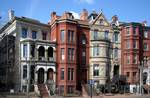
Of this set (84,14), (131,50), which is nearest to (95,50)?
(84,14)

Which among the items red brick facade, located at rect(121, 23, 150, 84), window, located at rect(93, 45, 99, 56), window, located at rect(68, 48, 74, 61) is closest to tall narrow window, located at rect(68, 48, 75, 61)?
window, located at rect(68, 48, 74, 61)

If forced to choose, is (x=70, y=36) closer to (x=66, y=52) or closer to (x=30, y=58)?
(x=66, y=52)

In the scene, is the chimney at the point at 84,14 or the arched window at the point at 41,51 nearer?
the arched window at the point at 41,51

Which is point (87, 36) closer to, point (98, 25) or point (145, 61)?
point (98, 25)

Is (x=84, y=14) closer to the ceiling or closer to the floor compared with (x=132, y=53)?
closer to the ceiling

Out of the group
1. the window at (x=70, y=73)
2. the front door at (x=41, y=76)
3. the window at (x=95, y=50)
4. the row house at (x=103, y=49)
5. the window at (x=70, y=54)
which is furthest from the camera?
the window at (x=95, y=50)

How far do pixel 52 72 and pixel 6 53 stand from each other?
35.2 feet

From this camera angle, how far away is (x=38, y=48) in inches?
2219

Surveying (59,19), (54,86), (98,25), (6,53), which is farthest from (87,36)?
(6,53)

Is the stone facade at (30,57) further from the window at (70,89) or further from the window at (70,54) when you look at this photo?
the window at (70,89)

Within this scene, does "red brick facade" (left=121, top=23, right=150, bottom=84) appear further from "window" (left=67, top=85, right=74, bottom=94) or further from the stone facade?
the stone facade

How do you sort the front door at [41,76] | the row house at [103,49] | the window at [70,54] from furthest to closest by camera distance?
the row house at [103,49]
the window at [70,54]
the front door at [41,76]

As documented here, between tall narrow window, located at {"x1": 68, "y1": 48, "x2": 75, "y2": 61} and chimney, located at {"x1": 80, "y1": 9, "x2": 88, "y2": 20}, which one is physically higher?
chimney, located at {"x1": 80, "y1": 9, "x2": 88, "y2": 20}

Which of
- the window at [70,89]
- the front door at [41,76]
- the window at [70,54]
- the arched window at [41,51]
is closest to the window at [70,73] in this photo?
the window at [70,89]
